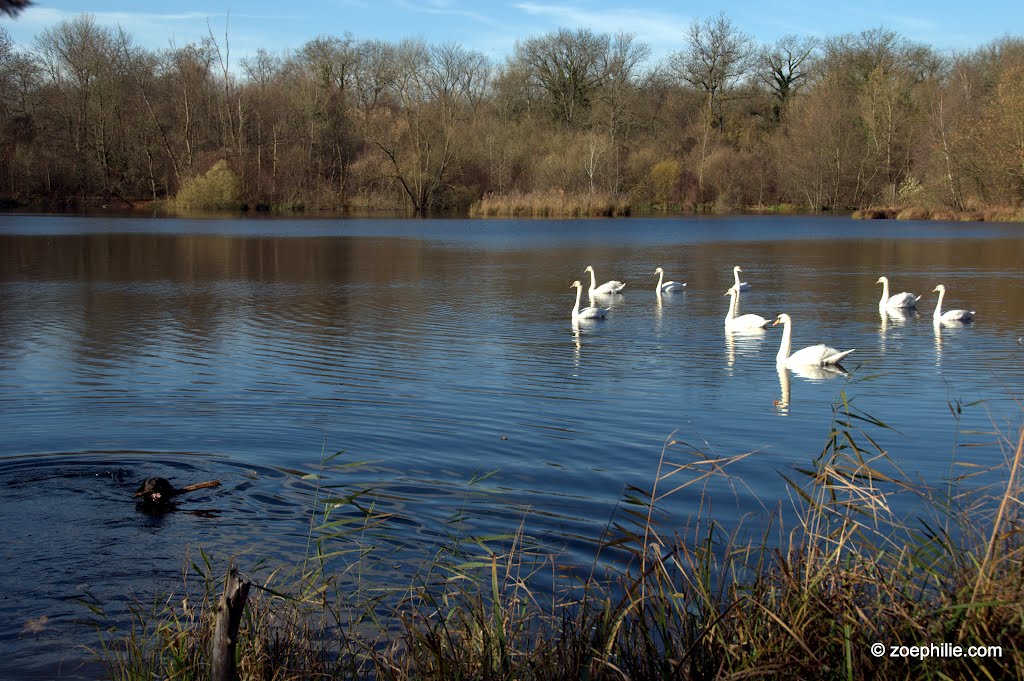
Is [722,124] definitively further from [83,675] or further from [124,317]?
[83,675]

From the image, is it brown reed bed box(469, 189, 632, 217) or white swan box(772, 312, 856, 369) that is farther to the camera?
brown reed bed box(469, 189, 632, 217)

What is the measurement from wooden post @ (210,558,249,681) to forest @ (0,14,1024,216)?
4847 centimetres

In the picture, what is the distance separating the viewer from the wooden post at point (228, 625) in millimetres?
3109

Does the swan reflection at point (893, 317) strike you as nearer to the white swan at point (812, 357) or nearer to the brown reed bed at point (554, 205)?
the white swan at point (812, 357)

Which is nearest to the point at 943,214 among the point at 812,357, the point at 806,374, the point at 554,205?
the point at 554,205

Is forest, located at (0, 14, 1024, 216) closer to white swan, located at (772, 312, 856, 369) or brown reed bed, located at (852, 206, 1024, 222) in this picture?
brown reed bed, located at (852, 206, 1024, 222)

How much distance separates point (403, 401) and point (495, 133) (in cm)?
5105

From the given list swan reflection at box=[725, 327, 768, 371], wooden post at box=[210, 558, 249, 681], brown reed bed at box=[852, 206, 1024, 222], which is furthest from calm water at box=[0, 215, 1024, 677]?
brown reed bed at box=[852, 206, 1024, 222]

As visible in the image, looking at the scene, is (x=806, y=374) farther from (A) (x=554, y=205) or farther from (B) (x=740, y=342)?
(A) (x=554, y=205)

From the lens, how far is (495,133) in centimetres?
5903

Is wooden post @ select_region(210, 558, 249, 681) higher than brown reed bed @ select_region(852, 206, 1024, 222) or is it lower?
lower

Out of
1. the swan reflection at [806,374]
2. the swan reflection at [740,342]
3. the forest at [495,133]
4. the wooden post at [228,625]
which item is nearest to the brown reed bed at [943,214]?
the forest at [495,133]

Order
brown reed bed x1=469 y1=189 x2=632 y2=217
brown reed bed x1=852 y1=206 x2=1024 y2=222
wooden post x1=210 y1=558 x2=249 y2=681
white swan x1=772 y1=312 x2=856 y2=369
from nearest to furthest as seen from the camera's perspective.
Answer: wooden post x1=210 y1=558 x2=249 y2=681, white swan x1=772 y1=312 x2=856 y2=369, brown reed bed x1=852 y1=206 x2=1024 y2=222, brown reed bed x1=469 y1=189 x2=632 y2=217

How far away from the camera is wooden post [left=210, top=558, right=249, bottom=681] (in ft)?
10.2
